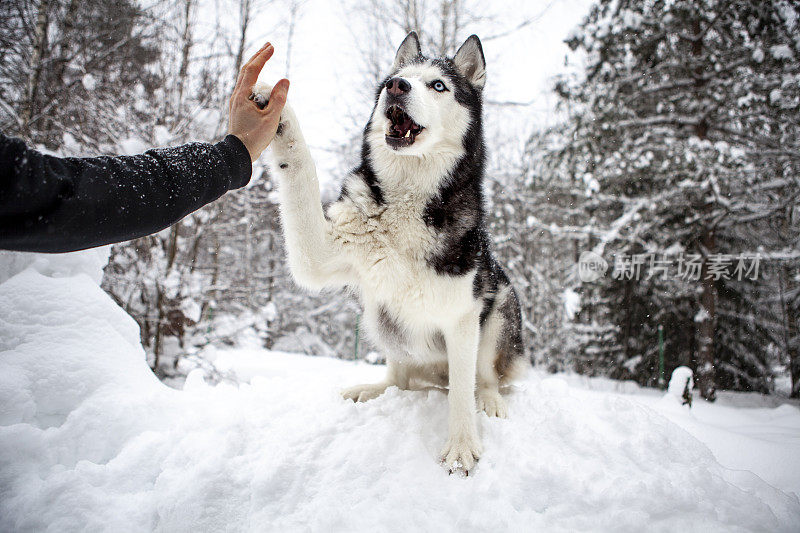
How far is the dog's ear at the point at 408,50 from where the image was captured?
96.3 inches

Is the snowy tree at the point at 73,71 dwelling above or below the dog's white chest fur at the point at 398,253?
above

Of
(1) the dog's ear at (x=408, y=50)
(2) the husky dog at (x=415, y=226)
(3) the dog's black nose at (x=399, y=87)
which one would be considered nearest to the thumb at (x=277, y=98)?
(2) the husky dog at (x=415, y=226)

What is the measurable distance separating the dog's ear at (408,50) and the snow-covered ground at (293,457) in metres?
2.03

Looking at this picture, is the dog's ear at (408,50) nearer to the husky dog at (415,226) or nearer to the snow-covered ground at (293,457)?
the husky dog at (415,226)

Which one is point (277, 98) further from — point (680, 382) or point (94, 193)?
point (680, 382)

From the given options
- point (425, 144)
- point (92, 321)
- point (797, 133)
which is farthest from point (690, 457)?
point (797, 133)

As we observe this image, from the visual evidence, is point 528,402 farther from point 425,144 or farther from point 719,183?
point 719,183

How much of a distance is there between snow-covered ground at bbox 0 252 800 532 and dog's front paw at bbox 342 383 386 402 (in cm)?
13

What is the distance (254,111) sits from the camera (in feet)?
4.52

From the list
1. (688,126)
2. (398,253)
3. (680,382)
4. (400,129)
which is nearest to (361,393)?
(398,253)

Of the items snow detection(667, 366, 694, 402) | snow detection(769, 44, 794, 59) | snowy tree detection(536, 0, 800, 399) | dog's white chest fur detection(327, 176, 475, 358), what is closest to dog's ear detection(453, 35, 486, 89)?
dog's white chest fur detection(327, 176, 475, 358)

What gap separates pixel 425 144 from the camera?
76.3 inches

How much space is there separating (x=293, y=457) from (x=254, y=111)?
1.37 metres

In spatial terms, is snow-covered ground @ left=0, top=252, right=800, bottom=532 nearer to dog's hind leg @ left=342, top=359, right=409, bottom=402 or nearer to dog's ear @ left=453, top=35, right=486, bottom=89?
dog's hind leg @ left=342, top=359, right=409, bottom=402
